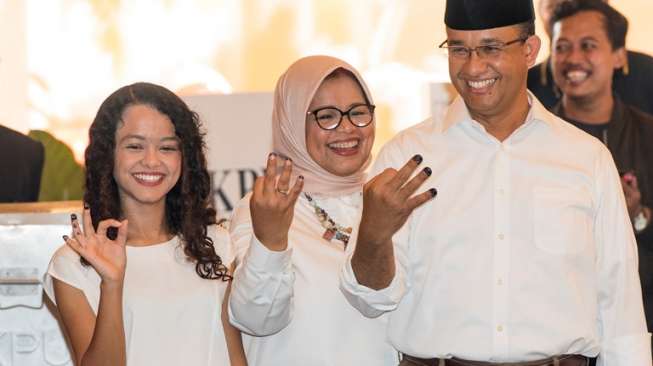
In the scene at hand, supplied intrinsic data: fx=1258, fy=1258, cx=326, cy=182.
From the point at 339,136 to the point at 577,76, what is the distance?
1.48m

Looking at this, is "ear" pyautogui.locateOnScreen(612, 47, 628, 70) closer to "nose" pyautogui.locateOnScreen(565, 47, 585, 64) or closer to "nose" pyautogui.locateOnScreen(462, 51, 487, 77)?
"nose" pyautogui.locateOnScreen(565, 47, 585, 64)

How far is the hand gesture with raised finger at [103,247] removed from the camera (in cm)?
265

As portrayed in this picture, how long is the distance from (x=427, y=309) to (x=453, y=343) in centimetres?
10

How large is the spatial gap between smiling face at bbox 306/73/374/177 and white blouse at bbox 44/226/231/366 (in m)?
0.45

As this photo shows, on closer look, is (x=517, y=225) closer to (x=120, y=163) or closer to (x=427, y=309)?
(x=427, y=309)

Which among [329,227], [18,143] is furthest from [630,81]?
[18,143]

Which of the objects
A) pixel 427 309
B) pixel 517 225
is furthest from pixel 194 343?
pixel 517 225

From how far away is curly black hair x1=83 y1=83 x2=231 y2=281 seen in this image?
2.92 m

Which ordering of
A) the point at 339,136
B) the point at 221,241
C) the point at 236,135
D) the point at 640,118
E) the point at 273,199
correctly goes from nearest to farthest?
the point at 273,199 < the point at 221,241 < the point at 339,136 < the point at 640,118 < the point at 236,135

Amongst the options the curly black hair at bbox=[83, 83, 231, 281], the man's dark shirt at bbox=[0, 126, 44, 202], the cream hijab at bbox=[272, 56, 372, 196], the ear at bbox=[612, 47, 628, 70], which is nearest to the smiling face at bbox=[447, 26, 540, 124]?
the cream hijab at bbox=[272, 56, 372, 196]

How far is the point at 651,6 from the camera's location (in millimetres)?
6262

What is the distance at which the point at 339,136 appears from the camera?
3.14m

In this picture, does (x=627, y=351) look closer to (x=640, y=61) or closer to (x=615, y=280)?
(x=615, y=280)

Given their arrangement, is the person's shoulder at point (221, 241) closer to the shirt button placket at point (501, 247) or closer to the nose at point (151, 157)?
the nose at point (151, 157)
